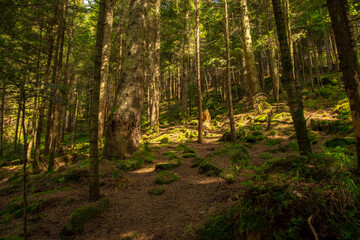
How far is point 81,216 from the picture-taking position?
134 inches

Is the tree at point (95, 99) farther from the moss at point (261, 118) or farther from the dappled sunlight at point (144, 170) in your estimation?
the moss at point (261, 118)

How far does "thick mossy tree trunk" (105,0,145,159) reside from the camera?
7043 millimetres

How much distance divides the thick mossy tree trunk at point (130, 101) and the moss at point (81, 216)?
3150 millimetres

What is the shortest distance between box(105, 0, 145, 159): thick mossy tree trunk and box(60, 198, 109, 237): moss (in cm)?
315

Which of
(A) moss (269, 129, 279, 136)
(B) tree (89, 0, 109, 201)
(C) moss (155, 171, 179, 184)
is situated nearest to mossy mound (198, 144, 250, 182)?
(C) moss (155, 171, 179, 184)

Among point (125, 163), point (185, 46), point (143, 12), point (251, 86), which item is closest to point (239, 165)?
point (125, 163)

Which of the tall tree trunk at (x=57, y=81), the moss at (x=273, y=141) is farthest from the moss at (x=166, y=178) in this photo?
the moss at (x=273, y=141)

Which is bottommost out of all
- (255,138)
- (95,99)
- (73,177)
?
(73,177)

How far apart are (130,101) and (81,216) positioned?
487 centimetres

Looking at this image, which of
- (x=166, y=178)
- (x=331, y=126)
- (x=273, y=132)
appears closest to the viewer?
(x=166, y=178)

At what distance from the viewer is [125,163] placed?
6461 mm

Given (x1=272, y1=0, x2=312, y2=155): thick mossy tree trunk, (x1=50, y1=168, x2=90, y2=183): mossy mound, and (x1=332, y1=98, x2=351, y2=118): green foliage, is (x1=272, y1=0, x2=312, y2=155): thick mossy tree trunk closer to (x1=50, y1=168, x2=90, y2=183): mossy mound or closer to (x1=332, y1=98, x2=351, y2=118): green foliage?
(x1=50, y1=168, x2=90, y2=183): mossy mound

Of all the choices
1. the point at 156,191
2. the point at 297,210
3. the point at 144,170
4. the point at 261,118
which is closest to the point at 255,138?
the point at 261,118

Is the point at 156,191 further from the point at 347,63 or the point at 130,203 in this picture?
the point at 347,63
